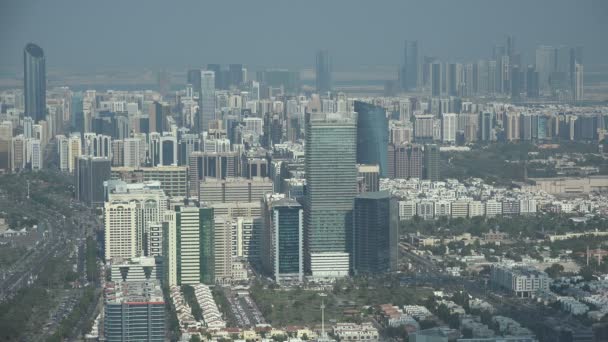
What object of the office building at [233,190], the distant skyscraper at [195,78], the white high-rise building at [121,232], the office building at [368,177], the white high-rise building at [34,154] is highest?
the distant skyscraper at [195,78]

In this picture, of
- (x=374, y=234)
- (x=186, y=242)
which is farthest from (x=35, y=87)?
(x=186, y=242)

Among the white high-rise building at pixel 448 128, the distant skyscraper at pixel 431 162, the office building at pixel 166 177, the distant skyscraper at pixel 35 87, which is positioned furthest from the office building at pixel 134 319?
the white high-rise building at pixel 448 128

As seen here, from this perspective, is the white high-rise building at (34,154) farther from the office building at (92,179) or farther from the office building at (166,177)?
the office building at (166,177)

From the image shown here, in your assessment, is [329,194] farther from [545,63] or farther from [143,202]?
[545,63]

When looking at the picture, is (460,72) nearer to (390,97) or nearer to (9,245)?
(390,97)

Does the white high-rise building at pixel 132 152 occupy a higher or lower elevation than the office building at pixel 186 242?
higher

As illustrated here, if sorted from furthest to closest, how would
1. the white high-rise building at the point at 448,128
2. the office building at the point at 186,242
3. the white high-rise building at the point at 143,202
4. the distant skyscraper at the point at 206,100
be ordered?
the white high-rise building at the point at 448,128
the distant skyscraper at the point at 206,100
the white high-rise building at the point at 143,202
the office building at the point at 186,242

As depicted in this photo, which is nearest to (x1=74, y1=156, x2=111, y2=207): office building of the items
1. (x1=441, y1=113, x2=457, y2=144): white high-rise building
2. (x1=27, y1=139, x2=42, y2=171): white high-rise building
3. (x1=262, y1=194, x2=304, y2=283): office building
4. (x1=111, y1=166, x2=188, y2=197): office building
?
(x1=111, y1=166, x2=188, y2=197): office building
